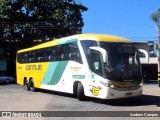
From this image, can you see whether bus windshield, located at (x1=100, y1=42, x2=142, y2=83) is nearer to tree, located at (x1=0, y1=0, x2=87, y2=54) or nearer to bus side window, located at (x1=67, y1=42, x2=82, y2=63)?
bus side window, located at (x1=67, y1=42, x2=82, y2=63)

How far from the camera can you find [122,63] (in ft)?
57.6

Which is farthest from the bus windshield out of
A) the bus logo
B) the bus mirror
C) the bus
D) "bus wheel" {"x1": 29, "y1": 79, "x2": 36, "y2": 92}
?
"bus wheel" {"x1": 29, "y1": 79, "x2": 36, "y2": 92}

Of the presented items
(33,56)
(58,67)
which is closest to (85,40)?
(58,67)

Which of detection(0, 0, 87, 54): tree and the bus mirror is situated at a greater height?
detection(0, 0, 87, 54): tree

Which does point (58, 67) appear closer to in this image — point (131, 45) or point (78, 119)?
point (131, 45)

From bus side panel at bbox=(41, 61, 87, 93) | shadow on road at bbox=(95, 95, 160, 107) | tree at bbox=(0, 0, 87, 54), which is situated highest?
tree at bbox=(0, 0, 87, 54)

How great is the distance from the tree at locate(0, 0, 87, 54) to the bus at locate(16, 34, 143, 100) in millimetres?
23204

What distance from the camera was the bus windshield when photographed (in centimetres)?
1723

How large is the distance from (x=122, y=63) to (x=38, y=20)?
3028 cm

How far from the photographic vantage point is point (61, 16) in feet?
152

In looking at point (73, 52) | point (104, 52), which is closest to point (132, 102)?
point (104, 52)

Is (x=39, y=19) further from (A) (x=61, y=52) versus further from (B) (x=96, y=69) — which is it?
(B) (x=96, y=69)

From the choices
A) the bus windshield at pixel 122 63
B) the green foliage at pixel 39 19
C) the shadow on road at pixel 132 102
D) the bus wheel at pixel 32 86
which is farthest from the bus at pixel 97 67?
the green foliage at pixel 39 19

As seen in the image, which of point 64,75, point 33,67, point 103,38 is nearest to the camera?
point 103,38
